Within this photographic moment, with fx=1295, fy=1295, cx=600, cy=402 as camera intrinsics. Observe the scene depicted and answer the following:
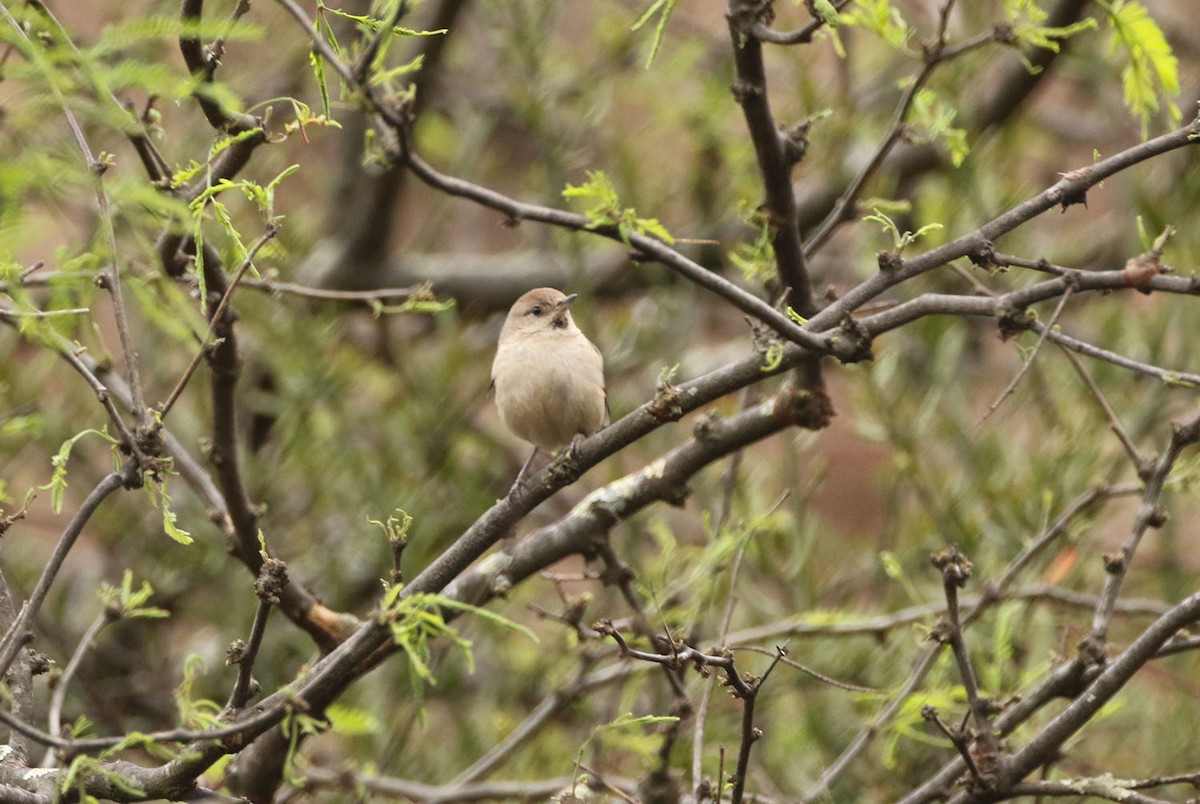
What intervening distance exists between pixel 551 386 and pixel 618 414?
5.72ft

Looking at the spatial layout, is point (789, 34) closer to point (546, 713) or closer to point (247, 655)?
point (247, 655)

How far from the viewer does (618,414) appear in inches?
255

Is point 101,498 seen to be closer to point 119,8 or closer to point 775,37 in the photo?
point 775,37

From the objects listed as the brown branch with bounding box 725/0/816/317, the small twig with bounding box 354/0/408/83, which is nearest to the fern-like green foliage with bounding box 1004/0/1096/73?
the brown branch with bounding box 725/0/816/317

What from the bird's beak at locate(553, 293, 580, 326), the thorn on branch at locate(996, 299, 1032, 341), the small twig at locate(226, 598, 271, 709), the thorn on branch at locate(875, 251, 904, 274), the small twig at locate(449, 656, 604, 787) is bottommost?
the small twig at locate(226, 598, 271, 709)

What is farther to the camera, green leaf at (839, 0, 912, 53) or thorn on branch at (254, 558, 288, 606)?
green leaf at (839, 0, 912, 53)

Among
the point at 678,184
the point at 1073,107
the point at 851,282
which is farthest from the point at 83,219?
the point at 1073,107

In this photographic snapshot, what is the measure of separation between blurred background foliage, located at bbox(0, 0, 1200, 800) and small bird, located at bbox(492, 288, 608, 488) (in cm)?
64

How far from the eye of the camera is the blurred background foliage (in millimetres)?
5551

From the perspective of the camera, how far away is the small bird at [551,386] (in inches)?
188

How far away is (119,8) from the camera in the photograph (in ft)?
22.9

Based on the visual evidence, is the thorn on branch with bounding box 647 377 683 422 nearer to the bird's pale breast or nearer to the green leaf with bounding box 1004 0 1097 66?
the green leaf with bounding box 1004 0 1097 66

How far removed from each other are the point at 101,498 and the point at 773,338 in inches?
59.5

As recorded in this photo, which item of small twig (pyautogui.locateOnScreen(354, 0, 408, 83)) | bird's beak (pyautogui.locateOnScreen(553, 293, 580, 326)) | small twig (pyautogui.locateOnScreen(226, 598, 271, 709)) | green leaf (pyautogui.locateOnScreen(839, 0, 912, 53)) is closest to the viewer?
small twig (pyautogui.locateOnScreen(354, 0, 408, 83))
